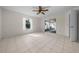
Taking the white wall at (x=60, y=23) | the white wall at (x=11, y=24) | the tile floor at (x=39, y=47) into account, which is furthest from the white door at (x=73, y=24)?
the white wall at (x=11, y=24)

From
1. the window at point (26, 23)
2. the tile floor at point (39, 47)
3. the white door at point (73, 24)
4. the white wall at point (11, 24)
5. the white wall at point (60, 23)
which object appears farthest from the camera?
the window at point (26, 23)

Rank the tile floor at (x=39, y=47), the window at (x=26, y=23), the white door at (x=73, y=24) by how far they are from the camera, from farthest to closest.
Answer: the window at (x=26, y=23)
the white door at (x=73, y=24)
the tile floor at (x=39, y=47)

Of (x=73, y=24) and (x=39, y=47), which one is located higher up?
(x=73, y=24)

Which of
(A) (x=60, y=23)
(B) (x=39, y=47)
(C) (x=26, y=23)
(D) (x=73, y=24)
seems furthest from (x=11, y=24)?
(D) (x=73, y=24)

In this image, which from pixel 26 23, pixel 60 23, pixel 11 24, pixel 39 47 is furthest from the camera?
pixel 26 23

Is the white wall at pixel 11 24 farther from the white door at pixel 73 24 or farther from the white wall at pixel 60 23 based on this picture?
the white door at pixel 73 24

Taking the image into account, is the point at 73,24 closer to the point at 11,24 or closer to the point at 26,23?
the point at 11,24

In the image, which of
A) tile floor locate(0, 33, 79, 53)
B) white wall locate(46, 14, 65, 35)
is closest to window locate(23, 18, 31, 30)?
white wall locate(46, 14, 65, 35)

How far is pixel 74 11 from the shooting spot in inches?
203

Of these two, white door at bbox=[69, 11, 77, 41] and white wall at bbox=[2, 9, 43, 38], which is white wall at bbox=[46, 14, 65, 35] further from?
white wall at bbox=[2, 9, 43, 38]

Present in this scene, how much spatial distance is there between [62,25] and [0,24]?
4726 mm
